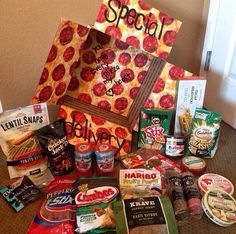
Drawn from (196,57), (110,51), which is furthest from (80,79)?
(196,57)

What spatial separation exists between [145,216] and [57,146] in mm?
390

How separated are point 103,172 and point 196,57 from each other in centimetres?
80

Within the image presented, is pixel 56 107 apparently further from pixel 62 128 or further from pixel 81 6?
pixel 81 6

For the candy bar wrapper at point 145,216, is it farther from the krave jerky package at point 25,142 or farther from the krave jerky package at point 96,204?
the krave jerky package at point 25,142

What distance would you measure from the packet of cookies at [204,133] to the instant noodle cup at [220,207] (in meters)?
0.22

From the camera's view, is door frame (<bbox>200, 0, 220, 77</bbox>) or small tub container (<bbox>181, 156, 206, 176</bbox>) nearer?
small tub container (<bbox>181, 156, 206, 176</bbox>)

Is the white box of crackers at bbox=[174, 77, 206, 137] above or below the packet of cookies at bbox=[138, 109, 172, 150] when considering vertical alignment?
above

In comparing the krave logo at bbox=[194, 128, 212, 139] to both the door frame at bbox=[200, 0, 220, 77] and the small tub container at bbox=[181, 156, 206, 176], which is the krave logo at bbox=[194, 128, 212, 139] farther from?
the door frame at bbox=[200, 0, 220, 77]

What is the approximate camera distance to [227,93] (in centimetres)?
125

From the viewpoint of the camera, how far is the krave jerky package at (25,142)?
91 cm

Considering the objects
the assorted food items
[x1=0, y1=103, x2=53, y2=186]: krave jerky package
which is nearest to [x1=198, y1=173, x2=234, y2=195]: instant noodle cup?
the assorted food items

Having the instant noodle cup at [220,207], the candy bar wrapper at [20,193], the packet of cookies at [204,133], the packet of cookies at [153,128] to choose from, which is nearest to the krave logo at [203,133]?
the packet of cookies at [204,133]

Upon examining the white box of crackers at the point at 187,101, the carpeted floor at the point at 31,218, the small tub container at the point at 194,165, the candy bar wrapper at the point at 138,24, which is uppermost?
the candy bar wrapper at the point at 138,24

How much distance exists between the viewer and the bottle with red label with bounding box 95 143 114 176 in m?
0.95
